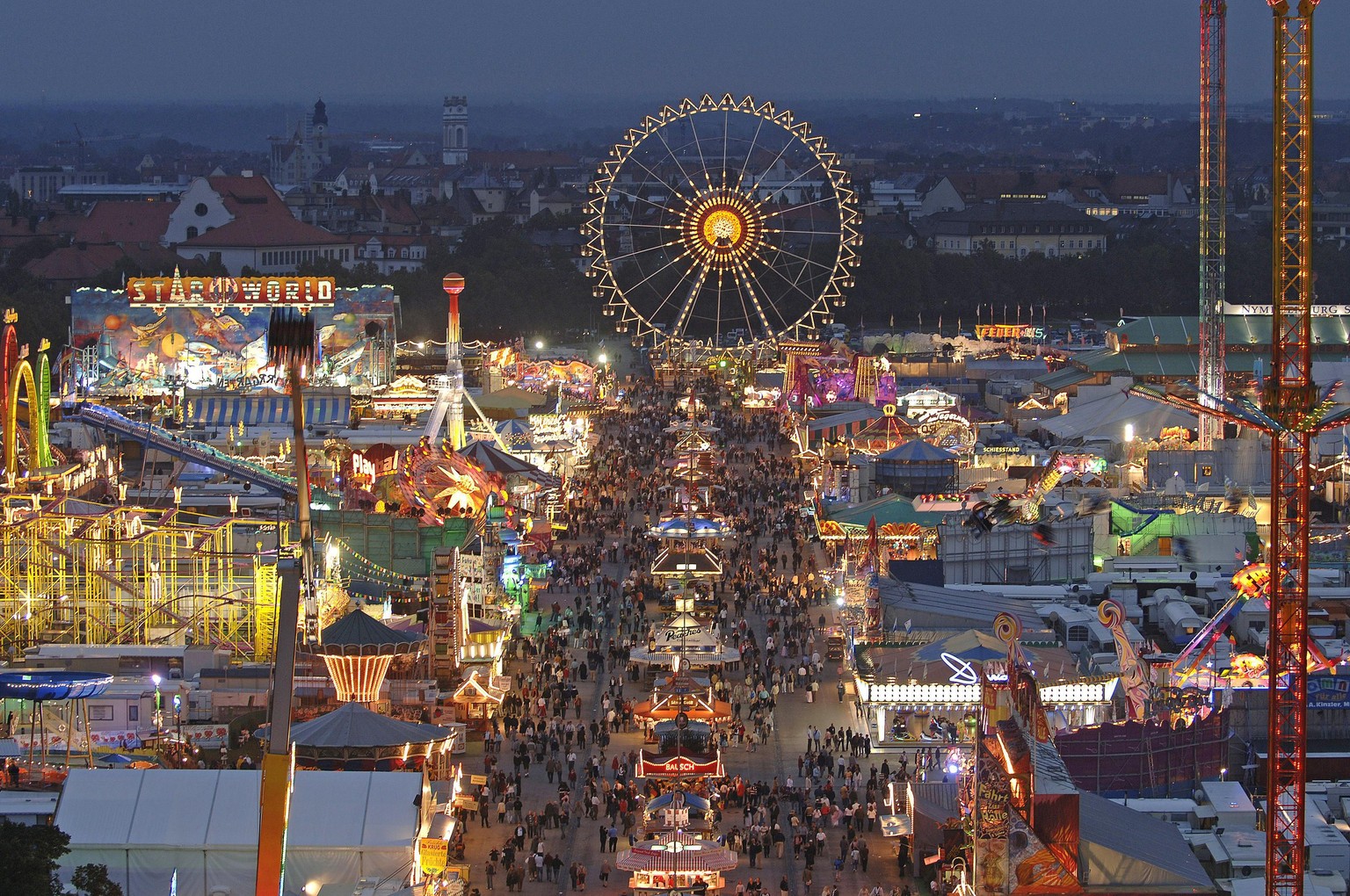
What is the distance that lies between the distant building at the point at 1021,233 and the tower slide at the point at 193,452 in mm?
96898

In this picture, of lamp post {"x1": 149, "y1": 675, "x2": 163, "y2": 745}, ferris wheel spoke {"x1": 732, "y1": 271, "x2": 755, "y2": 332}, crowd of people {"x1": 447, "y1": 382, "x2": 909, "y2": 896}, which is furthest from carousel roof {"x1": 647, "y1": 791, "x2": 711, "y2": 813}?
ferris wheel spoke {"x1": 732, "y1": 271, "x2": 755, "y2": 332}

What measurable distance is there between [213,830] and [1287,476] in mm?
11320

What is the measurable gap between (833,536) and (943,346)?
130 ft

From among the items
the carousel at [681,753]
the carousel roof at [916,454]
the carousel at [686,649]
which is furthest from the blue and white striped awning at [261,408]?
the carousel at [681,753]

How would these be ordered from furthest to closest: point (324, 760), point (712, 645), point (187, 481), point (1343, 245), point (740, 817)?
point (1343, 245)
point (187, 481)
point (712, 645)
point (740, 817)
point (324, 760)

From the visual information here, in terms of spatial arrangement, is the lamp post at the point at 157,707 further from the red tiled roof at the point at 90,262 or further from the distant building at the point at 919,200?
the distant building at the point at 919,200

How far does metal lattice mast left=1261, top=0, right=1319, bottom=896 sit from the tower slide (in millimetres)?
23983

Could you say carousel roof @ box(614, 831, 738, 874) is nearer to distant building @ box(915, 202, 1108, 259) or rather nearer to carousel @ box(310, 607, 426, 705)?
carousel @ box(310, 607, 426, 705)

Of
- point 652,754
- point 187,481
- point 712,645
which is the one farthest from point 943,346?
point 652,754

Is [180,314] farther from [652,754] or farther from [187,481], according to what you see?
[652,754]

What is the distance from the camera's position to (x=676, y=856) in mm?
28078

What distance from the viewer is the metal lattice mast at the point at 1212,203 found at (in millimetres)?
56781

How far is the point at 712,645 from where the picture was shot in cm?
4012

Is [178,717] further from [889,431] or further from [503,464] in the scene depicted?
[889,431]
